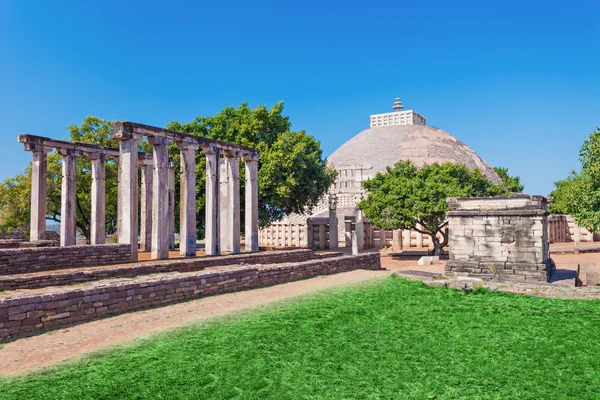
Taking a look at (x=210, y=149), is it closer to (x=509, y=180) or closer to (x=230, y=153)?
(x=230, y=153)

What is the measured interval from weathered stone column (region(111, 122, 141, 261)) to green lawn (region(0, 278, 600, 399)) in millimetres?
8679

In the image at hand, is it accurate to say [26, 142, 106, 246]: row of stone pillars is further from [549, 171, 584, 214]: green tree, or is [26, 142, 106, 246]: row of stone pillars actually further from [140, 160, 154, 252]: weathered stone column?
[549, 171, 584, 214]: green tree

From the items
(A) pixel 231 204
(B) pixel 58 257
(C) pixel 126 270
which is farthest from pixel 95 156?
(C) pixel 126 270

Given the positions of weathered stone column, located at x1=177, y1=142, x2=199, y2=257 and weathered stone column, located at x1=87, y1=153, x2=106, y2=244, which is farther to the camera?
weathered stone column, located at x1=87, y1=153, x2=106, y2=244

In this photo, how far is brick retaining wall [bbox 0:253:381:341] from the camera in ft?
23.0

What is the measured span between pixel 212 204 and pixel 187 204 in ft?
4.24

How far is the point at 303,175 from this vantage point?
2617 cm

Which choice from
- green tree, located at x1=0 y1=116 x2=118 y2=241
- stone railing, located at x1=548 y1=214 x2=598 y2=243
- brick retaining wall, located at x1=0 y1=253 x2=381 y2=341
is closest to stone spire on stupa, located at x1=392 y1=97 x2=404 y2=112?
stone railing, located at x1=548 y1=214 x2=598 y2=243

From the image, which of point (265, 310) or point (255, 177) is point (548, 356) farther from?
point (255, 177)

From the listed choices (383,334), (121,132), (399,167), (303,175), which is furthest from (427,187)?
(383,334)

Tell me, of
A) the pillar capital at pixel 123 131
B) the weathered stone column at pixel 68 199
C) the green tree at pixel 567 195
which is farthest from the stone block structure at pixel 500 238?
the weathered stone column at pixel 68 199

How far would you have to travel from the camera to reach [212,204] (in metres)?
18.7

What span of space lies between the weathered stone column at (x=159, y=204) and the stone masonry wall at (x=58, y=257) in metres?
1.34

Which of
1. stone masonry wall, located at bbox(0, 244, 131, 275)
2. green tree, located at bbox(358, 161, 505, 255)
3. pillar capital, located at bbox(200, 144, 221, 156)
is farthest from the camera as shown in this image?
green tree, located at bbox(358, 161, 505, 255)
